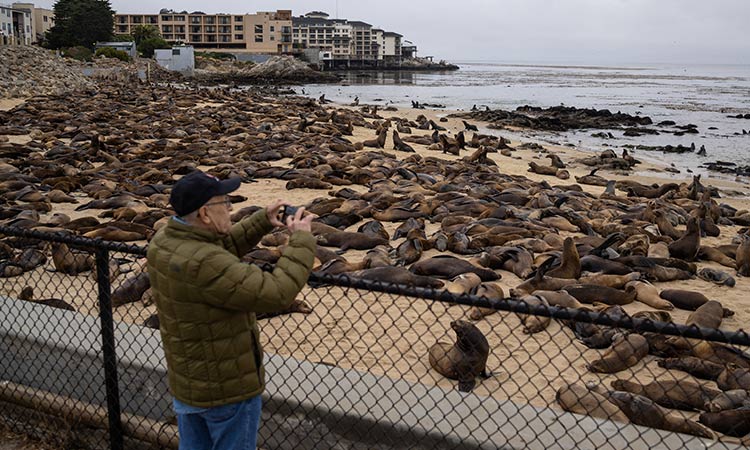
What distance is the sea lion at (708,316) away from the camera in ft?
24.3

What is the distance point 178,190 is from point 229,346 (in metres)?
0.69

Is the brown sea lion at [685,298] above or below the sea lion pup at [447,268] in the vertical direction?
below

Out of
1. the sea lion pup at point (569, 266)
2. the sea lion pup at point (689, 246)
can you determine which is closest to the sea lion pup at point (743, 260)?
the sea lion pup at point (689, 246)

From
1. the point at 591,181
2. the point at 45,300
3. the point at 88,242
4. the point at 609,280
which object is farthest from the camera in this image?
the point at 591,181

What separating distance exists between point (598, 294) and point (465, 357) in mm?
2729

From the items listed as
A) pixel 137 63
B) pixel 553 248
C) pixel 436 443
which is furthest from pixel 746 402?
pixel 137 63

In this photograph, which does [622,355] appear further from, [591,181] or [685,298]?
[591,181]

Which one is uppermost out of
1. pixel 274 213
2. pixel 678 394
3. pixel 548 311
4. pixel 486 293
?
pixel 274 213

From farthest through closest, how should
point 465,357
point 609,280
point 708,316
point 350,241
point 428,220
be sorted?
point 428,220, point 350,241, point 609,280, point 708,316, point 465,357

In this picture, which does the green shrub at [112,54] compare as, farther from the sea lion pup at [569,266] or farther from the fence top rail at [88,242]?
the fence top rail at [88,242]

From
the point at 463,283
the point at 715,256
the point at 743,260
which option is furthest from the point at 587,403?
the point at 715,256

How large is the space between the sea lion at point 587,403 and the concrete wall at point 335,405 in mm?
940

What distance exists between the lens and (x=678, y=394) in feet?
18.3

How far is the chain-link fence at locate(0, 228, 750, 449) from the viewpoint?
4.16 m
